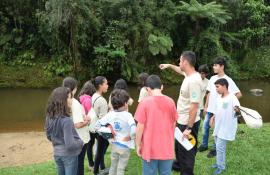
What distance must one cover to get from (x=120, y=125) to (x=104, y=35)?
1316cm

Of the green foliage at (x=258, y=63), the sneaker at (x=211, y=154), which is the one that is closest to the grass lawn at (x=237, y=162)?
the sneaker at (x=211, y=154)

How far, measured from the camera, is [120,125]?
4629 millimetres

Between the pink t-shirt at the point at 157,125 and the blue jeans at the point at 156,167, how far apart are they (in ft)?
0.31

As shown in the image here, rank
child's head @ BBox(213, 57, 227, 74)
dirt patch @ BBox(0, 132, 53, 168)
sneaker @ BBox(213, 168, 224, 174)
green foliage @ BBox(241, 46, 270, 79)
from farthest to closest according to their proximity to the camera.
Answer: green foliage @ BBox(241, 46, 270, 79) < dirt patch @ BBox(0, 132, 53, 168) < child's head @ BBox(213, 57, 227, 74) < sneaker @ BBox(213, 168, 224, 174)

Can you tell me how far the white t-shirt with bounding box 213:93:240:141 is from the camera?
5.30 m

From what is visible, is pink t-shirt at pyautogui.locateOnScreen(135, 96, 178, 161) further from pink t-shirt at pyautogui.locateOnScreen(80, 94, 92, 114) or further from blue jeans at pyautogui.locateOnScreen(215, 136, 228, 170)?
blue jeans at pyautogui.locateOnScreen(215, 136, 228, 170)

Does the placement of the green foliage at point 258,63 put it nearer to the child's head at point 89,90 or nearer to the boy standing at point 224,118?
the boy standing at point 224,118

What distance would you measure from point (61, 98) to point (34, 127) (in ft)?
25.8

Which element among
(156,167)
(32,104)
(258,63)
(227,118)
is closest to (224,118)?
(227,118)

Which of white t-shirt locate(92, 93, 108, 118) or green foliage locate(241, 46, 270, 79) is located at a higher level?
white t-shirt locate(92, 93, 108, 118)

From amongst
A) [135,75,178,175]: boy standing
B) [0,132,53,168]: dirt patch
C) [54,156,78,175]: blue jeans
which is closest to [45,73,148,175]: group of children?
[54,156,78,175]: blue jeans

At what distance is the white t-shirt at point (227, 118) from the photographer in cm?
530

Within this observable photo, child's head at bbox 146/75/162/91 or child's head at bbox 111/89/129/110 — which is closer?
child's head at bbox 146/75/162/91

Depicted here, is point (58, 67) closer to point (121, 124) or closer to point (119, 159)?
point (119, 159)
